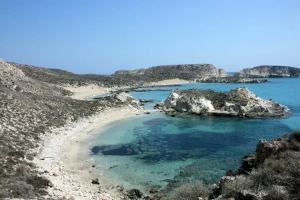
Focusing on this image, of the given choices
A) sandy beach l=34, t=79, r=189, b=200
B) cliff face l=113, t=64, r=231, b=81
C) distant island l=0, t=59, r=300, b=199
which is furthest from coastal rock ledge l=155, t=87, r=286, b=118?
cliff face l=113, t=64, r=231, b=81

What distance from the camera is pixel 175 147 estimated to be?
91.5 ft

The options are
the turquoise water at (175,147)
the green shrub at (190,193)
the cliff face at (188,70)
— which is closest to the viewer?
the green shrub at (190,193)

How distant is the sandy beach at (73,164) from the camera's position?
16.8m

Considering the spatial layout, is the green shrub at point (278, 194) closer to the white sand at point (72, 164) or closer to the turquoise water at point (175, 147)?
the turquoise water at point (175, 147)

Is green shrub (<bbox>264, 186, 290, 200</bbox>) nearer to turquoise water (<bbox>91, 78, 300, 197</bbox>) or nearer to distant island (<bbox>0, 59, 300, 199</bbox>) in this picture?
distant island (<bbox>0, 59, 300, 199</bbox>)

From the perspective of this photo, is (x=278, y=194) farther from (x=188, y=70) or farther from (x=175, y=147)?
(x=188, y=70)

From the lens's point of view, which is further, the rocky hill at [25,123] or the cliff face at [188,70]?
the cliff face at [188,70]

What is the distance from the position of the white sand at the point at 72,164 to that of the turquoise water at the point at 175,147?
→ 1264mm

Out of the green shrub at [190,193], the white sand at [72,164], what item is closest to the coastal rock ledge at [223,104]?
the white sand at [72,164]

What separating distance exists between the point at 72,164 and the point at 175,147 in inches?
431

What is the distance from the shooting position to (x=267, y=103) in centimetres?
4931

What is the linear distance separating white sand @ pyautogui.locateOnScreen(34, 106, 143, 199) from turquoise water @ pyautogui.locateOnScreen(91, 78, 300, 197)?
126 cm

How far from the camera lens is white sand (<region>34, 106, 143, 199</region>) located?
16.8 m

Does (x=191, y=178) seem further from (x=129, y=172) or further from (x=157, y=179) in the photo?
(x=129, y=172)
